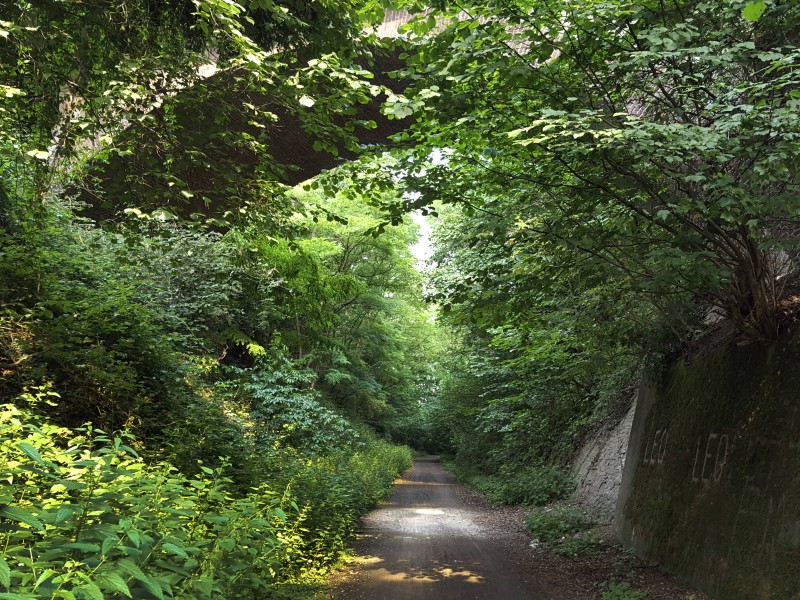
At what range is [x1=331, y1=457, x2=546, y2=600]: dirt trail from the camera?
6699 millimetres

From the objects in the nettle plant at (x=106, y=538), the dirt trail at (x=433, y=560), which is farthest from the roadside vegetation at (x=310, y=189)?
the dirt trail at (x=433, y=560)

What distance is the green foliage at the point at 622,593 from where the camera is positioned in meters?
6.21

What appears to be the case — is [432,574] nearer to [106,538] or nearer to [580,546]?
[580,546]

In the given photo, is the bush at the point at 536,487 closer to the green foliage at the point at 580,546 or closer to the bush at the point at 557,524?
the bush at the point at 557,524

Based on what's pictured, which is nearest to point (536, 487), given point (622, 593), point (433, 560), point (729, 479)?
point (433, 560)

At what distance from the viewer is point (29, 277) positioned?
22.7ft

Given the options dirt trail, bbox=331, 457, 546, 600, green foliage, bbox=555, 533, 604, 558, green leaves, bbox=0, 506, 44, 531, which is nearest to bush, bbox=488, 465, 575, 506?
dirt trail, bbox=331, 457, 546, 600

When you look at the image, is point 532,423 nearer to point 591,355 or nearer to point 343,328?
point 591,355

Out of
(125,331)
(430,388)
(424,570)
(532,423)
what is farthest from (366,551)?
(430,388)

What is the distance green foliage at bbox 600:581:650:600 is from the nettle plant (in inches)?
166

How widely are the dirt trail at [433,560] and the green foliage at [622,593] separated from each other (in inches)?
29.9

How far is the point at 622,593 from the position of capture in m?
6.34

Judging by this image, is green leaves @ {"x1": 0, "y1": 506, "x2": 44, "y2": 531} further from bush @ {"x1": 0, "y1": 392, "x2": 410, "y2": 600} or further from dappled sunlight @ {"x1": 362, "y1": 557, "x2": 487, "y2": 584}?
dappled sunlight @ {"x1": 362, "y1": 557, "x2": 487, "y2": 584}

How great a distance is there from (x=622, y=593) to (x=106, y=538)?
5.98 m
